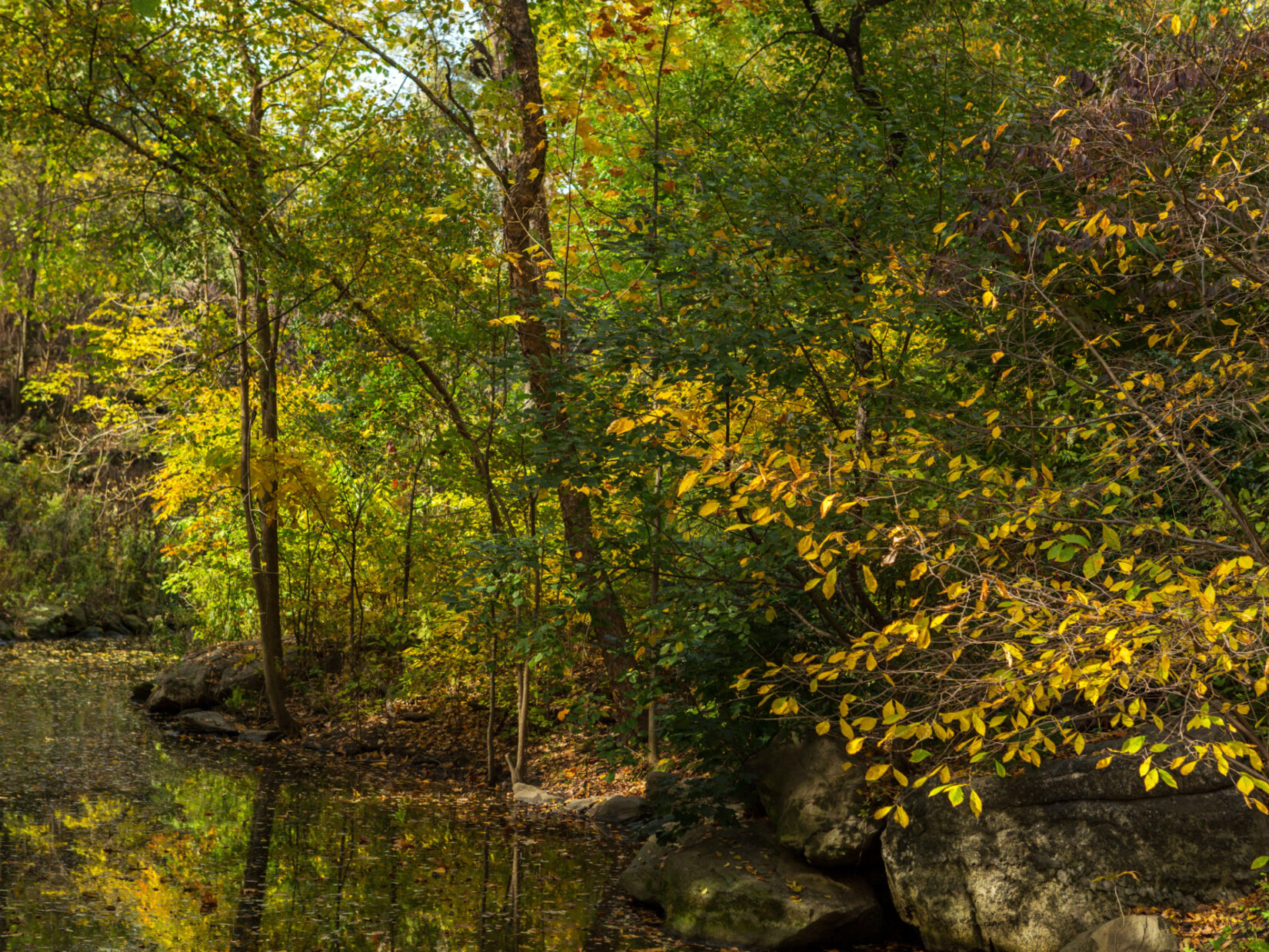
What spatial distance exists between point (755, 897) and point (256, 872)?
9.69 ft

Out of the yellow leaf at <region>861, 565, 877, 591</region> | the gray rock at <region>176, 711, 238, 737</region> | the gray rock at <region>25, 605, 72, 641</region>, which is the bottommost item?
the gray rock at <region>176, 711, 238, 737</region>

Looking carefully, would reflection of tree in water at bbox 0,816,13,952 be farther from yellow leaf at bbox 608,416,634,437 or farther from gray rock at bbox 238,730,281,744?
gray rock at bbox 238,730,281,744

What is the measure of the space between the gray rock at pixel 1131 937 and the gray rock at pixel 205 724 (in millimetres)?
8904

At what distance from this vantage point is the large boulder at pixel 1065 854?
5031 millimetres

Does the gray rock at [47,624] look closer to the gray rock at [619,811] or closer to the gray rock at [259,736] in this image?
the gray rock at [259,736]

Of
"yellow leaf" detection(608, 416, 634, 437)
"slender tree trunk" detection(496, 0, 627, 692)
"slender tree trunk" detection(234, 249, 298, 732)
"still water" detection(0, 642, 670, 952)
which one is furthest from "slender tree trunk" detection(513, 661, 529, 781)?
"yellow leaf" detection(608, 416, 634, 437)

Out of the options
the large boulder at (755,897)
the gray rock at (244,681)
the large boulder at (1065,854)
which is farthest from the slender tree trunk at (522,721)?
the gray rock at (244,681)

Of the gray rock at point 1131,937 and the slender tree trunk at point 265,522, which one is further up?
the slender tree trunk at point 265,522

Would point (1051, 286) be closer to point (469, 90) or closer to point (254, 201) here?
point (469, 90)

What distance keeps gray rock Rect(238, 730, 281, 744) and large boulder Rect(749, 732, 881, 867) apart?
6.37 metres

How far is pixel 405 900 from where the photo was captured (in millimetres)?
5953

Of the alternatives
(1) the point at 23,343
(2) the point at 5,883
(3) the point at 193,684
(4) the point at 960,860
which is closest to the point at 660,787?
(4) the point at 960,860

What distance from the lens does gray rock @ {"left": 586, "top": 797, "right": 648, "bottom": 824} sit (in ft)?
27.1

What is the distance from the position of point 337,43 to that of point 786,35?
4216mm
